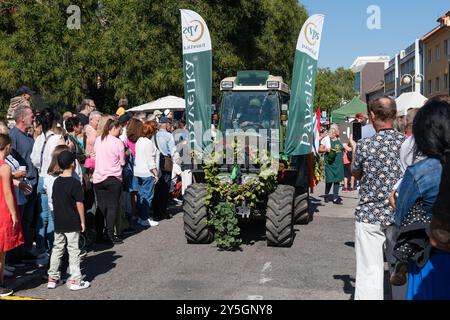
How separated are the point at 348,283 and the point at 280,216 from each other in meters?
1.61

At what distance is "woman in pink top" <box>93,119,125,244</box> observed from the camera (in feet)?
27.2

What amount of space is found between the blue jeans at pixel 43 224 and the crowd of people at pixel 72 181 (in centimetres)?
1

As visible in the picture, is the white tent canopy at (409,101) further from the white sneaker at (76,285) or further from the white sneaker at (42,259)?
the white sneaker at (76,285)

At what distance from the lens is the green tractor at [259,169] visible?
7875 mm

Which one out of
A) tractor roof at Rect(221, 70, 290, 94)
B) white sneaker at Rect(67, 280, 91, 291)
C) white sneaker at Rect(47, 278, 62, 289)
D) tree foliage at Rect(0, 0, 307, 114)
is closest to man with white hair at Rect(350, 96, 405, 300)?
white sneaker at Rect(67, 280, 91, 291)

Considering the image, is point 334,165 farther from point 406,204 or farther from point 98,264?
point 406,204

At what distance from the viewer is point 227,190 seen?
8.01m

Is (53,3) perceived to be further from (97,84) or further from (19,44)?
(97,84)

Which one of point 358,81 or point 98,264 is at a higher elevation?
point 358,81

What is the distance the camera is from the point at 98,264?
734 cm

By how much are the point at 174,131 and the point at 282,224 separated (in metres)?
5.54

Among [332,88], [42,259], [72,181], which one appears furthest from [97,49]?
[332,88]

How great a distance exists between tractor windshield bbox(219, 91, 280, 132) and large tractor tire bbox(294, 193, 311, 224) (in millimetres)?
1410

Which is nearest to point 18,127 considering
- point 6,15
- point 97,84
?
point 97,84
